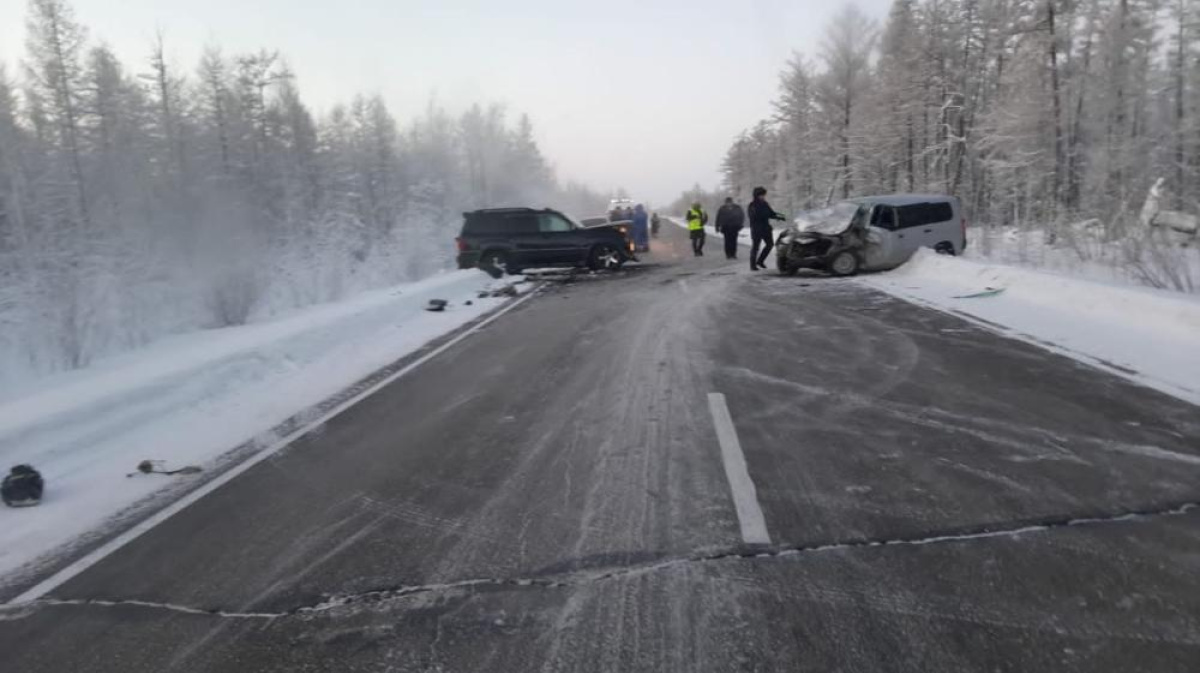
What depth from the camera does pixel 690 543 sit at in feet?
11.4

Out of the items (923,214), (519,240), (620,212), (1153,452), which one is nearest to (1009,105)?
(620,212)

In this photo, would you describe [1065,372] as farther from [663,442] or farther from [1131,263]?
[1131,263]

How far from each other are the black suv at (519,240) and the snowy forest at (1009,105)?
1582cm

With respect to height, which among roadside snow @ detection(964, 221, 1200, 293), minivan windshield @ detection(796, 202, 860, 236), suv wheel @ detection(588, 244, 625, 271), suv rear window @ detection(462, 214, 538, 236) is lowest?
roadside snow @ detection(964, 221, 1200, 293)

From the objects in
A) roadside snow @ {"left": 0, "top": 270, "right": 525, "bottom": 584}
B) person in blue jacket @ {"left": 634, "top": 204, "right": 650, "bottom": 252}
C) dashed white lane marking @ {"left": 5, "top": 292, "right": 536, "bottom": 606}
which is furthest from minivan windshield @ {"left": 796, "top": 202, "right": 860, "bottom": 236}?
dashed white lane marking @ {"left": 5, "top": 292, "right": 536, "bottom": 606}

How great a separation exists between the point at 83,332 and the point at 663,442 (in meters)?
8.98

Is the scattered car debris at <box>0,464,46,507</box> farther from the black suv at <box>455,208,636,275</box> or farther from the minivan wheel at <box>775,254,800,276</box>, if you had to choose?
the black suv at <box>455,208,636,275</box>

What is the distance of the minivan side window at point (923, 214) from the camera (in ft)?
57.1

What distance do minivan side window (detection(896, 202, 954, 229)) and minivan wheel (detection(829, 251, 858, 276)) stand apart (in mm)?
1886

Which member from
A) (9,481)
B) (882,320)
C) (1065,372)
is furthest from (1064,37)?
(9,481)

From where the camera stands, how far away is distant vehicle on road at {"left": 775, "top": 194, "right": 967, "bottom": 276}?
16406 millimetres

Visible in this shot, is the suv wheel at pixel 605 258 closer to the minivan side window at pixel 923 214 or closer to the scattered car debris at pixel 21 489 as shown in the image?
the minivan side window at pixel 923 214

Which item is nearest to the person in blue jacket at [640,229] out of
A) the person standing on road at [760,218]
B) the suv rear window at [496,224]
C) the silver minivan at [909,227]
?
the suv rear window at [496,224]

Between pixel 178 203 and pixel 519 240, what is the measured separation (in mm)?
25445
